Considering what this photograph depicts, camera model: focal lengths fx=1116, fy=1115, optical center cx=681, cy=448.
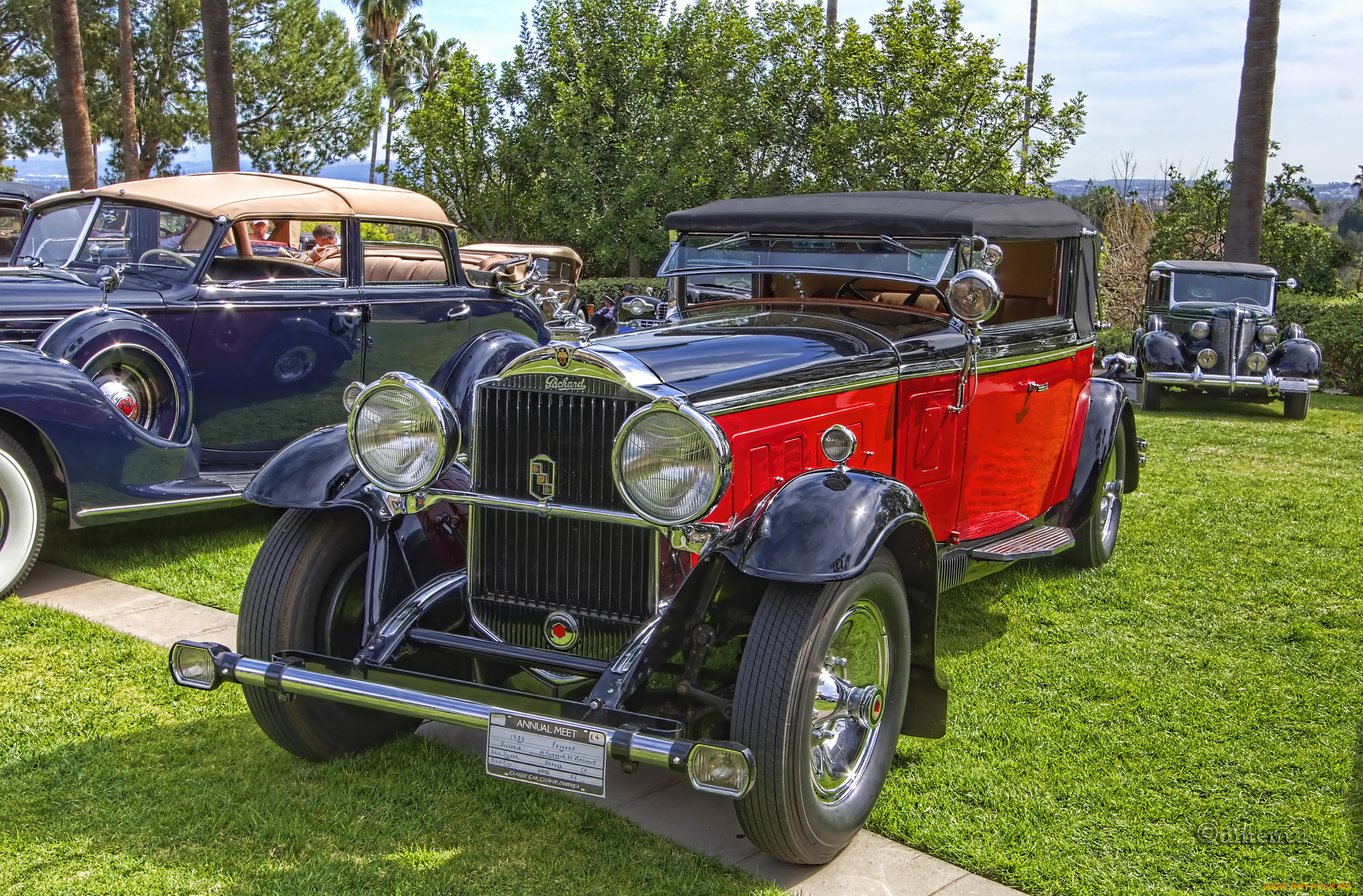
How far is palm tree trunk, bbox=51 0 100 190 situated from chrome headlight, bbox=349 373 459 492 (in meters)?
11.8

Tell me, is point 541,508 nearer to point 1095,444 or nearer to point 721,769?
point 721,769

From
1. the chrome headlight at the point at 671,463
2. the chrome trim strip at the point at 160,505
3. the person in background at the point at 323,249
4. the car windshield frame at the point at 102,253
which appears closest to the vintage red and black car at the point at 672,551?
the chrome headlight at the point at 671,463

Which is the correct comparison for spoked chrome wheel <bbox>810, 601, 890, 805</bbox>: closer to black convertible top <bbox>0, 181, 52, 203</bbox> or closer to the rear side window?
the rear side window

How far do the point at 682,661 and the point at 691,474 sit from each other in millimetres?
610

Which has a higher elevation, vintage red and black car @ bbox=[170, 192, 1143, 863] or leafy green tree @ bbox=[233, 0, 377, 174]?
leafy green tree @ bbox=[233, 0, 377, 174]

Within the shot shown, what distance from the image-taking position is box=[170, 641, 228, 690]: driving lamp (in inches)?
124

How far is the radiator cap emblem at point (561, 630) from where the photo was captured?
3324mm

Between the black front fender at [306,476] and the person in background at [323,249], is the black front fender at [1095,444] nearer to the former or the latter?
the black front fender at [306,476]

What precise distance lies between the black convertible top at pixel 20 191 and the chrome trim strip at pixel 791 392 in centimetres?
805

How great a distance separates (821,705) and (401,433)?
149 cm

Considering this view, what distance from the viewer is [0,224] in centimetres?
948

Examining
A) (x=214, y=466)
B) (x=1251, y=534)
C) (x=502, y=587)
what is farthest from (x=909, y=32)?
(x=502, y=587)

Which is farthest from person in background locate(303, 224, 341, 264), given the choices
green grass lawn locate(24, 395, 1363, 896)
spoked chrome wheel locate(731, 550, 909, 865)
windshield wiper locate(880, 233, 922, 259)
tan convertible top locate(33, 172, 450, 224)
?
spoked chrome wheel locate(731, 550, 909, 865)

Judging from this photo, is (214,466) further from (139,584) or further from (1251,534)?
(1251,534)
